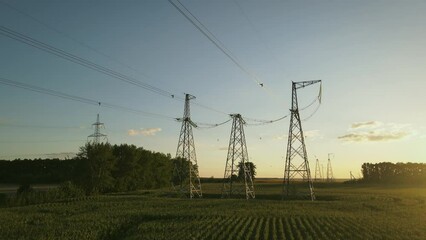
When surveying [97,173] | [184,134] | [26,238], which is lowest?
[26,238]

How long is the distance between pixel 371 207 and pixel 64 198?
53762 mm

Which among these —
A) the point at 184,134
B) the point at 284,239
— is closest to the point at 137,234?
the point at 284,239

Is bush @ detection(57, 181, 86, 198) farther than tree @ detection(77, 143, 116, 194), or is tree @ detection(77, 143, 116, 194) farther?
tree @ detection(77, 143, 116, 194)

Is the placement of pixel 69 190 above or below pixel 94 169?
below

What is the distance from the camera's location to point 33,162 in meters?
164

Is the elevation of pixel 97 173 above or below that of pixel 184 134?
below

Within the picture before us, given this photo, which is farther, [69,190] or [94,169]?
[94,169]

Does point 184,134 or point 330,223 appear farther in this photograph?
point 184,134

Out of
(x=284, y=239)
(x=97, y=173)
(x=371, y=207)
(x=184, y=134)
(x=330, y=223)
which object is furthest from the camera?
(x=97, y=173)

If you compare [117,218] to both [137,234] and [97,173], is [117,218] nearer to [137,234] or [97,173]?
[137,234]

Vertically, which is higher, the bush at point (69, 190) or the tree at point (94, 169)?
the tree at point (94, 169)

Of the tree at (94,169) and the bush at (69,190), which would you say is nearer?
the bush at (69,190)

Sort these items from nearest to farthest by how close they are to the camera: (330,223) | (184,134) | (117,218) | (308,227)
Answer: (308,227)
(330,223)
(117,218)
(184,134)

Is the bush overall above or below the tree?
below
